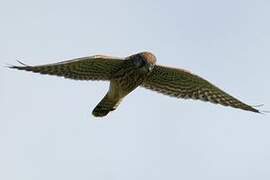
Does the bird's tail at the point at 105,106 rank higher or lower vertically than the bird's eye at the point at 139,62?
lower

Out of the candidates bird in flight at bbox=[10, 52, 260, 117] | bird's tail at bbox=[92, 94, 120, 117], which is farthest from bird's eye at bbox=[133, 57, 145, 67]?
bird's tail at bbox=[92, 94, 120, 117]

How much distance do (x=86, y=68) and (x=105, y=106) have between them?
3.76ft

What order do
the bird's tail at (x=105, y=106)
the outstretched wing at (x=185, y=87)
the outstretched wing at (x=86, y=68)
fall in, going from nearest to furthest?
the outstretched wing at (x=86, y=68), the bird's tail at (x=105, y=106), the outstretched wing at (x=185, y=87)

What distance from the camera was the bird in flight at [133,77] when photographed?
25.9 m

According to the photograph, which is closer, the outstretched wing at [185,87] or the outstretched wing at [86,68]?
the outstretched wing at [86,68]

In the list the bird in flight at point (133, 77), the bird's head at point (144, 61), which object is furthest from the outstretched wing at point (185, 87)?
the bird's head at point (144, 61)

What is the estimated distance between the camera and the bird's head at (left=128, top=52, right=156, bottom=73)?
25844mm

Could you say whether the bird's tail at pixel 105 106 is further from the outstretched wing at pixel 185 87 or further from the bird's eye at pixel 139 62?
the bird's eye at pixel 139 62

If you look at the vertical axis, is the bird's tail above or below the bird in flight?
below

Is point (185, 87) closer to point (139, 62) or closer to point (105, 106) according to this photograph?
point (139, 62)

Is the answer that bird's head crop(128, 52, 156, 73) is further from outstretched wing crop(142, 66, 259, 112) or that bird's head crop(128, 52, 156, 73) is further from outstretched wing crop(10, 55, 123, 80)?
outstretched wing crop(142, 66, 259, 112)

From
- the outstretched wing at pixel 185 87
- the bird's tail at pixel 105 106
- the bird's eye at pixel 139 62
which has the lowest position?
the bird's tail at pixel 105 106

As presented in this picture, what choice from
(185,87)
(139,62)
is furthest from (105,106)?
(185,87)

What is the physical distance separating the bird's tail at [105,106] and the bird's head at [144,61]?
1.15 meters
